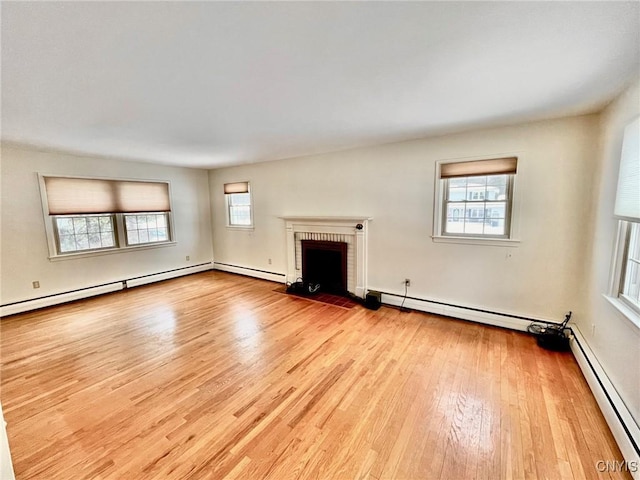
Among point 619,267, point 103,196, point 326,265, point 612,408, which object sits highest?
point 103,196

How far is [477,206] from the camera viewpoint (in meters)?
3.51

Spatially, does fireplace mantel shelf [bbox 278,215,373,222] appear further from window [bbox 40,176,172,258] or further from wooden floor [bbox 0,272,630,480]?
window [bbox 40,176,172,258]

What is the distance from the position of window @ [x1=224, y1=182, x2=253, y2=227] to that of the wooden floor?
112 inches

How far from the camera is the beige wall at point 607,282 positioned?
1.83 meters

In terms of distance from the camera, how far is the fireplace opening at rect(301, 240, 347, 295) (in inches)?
183

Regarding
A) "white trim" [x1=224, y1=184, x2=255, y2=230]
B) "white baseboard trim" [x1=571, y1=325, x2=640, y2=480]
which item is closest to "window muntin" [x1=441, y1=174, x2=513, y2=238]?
"white baseboard trim" [x1=571, y1=325, x2=640, y2=480]

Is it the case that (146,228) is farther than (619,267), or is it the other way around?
(146,228)

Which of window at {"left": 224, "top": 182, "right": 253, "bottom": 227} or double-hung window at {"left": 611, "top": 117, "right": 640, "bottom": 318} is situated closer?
double-hung window at {"left": 611, "top": 117, "right": 640, "bottom": 318}

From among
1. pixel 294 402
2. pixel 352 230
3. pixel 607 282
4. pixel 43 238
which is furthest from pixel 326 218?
pixel 43 238

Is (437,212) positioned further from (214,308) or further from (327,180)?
(214,308)

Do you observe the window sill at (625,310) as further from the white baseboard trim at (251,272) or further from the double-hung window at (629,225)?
the white baseboard trim at (251,272)

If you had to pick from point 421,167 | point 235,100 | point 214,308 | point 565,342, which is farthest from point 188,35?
point 565,342

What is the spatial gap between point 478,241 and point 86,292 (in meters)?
6.20

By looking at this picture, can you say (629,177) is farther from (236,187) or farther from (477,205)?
(236,187)
